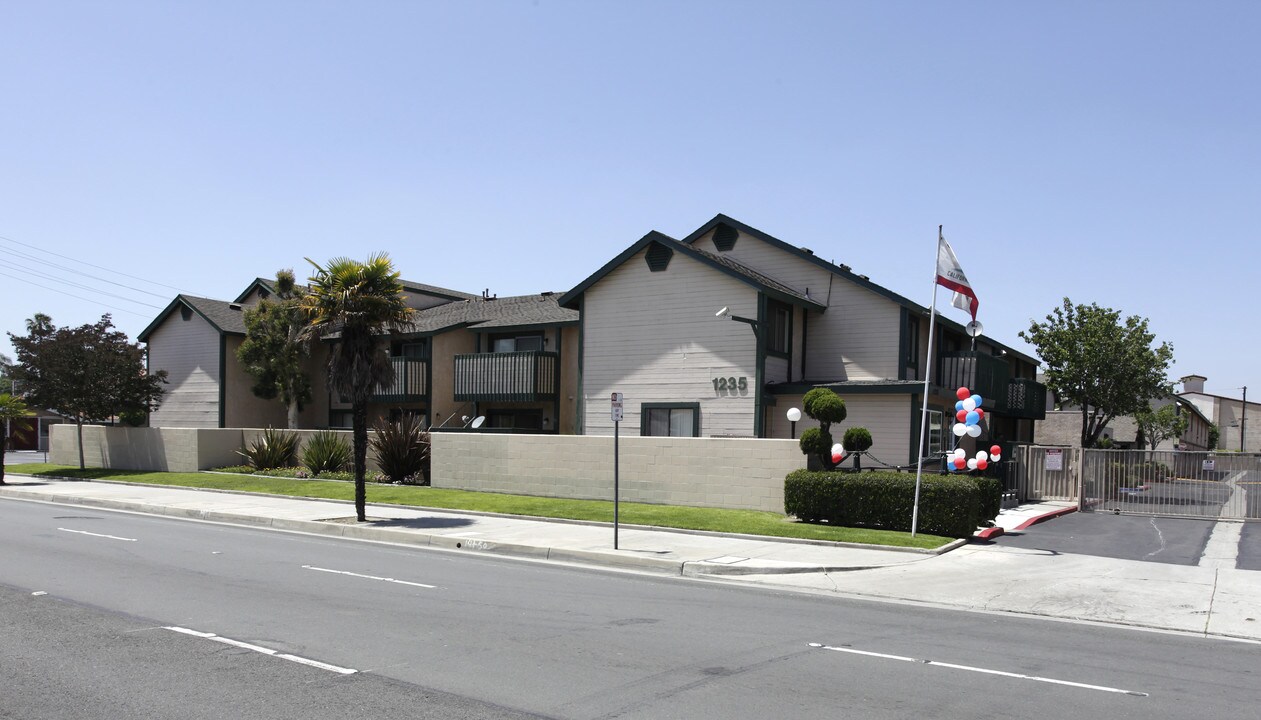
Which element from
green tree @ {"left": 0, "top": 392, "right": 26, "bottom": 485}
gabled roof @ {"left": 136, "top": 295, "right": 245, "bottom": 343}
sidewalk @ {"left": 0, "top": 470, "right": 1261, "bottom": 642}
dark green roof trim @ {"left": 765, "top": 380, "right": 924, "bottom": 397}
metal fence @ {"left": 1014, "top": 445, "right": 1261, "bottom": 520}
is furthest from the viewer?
gabled roof @ {"left": 136, "top": 295, "right": 245, "bottom": 343}

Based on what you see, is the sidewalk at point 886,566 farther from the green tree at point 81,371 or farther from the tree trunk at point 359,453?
the green tree at point 81,371

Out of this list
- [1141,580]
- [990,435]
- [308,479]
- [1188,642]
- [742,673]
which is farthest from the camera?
[990,435]

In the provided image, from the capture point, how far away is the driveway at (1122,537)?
16.5 metres

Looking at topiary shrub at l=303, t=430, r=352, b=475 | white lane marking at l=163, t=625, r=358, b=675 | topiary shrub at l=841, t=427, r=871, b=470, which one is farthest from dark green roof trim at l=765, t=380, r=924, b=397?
white lane marking at l=163, t=625, r=358, b=675

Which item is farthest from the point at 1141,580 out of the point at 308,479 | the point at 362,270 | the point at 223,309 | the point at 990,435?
the point at 223,309

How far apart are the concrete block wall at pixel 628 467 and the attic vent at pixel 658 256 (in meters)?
5.87

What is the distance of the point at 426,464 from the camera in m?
28.4

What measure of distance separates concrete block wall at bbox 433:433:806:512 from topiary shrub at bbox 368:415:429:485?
3.93 feet

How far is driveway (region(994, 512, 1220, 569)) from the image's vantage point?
54.3 feet

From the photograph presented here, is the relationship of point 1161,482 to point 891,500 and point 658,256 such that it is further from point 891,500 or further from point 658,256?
point 658,256

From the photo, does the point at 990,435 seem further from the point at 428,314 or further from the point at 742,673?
the point at 742,673

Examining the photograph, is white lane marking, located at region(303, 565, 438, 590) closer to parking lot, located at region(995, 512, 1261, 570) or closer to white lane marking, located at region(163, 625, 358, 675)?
white lane marking, located at region(163, 625, 358, 675)

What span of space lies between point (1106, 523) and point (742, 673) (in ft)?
54.2

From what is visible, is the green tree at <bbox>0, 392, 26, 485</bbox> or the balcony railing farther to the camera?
the green tree at <bbox>0, 392, 26, 485</bbox>
